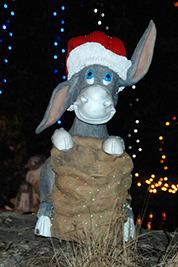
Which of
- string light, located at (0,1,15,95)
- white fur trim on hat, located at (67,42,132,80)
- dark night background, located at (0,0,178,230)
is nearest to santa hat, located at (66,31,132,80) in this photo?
white fur trim on hat, located at (67,42,132,80)

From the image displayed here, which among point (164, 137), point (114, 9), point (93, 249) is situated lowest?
point (93, 249)

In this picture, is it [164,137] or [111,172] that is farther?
[164,137]

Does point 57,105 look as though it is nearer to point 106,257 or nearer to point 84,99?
point 84,99

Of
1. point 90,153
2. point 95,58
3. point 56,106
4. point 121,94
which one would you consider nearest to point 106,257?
point 90,153

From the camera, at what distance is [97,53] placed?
188 cm

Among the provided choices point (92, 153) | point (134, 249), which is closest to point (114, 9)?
point (92, 153)

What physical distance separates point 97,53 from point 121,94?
1.94 m

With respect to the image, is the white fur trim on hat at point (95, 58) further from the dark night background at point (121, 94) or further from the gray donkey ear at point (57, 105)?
the dark night background at point (121, 94)

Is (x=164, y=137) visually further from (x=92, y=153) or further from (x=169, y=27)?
(x=92, y=153)

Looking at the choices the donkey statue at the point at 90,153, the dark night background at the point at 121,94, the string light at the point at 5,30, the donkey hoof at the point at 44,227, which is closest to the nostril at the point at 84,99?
the donkey statue at the point at 90,153

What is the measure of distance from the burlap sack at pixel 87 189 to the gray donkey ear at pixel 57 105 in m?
0.17

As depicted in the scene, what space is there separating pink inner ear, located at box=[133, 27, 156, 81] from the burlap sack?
40 centimetres

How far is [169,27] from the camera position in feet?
12.4

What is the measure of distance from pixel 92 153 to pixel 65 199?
0.24 m
